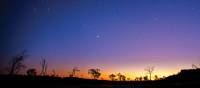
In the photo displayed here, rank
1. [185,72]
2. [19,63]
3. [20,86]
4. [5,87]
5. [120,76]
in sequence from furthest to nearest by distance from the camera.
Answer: [120,76] → [19,63] → [185,72] → [20,86] → [5,87]

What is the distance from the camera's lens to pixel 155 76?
15438 centimetres

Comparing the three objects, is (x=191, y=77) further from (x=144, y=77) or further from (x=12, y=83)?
(x=144, y=77)

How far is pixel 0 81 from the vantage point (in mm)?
38375

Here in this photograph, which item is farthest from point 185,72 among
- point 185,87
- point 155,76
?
point 155,76

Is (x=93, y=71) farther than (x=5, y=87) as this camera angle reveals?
Yes

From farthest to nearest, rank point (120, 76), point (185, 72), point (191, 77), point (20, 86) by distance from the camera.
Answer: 1. point (120, 76)
2. point (185, 72)
3. point (191, 77)
4. point (20, 86)

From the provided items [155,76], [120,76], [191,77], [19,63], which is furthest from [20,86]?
[120,76]

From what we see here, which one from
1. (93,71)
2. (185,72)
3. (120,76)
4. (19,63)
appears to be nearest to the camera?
(185,72)

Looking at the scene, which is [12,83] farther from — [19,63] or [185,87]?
[19,63]

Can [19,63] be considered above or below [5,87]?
above

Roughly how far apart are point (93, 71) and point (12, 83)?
116 metres

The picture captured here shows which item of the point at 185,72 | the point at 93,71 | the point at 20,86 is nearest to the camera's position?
the point at 20,86

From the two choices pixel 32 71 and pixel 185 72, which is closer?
pixel 185 72

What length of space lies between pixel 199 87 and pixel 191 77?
38691mm
